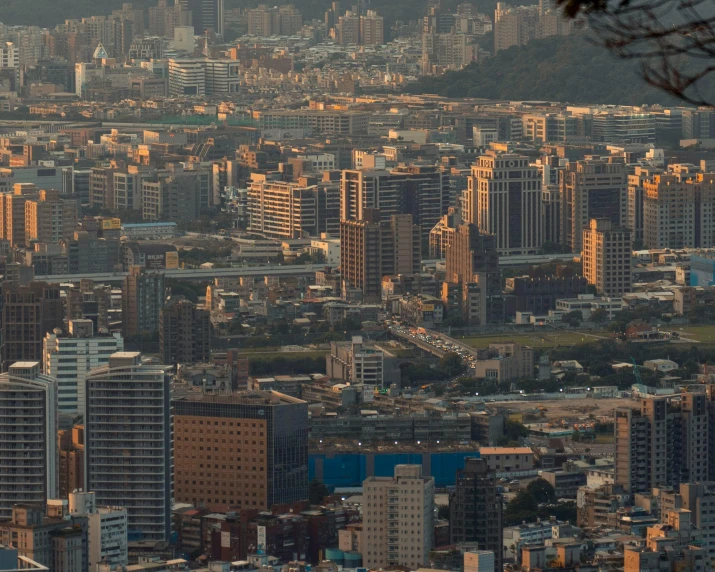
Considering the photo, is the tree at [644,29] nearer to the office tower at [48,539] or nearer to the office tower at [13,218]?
the office tower at [48,539]

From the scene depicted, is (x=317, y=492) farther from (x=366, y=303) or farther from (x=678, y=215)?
(x=678, y=215)

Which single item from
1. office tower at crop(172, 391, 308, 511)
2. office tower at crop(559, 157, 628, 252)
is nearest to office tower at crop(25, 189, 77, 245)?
office tower at crop(559, 157, 628, 252)

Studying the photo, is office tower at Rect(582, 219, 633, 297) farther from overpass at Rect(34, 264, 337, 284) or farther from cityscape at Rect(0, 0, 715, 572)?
overpass at Rect(34, 264, 337, 284)

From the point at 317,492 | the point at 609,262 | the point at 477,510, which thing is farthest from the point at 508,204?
the point at 477,510

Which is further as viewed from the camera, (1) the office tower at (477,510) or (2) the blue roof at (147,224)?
(2) the blue roof at (147,224)

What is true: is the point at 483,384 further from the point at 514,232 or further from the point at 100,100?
the point at 100,100

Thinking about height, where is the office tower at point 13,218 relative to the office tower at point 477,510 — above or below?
above

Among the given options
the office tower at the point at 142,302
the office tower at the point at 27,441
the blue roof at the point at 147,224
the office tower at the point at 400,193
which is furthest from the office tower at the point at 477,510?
the blue roof at the point at 147,224

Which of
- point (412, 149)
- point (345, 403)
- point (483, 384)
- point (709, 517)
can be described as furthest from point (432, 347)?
point (412, 149)
